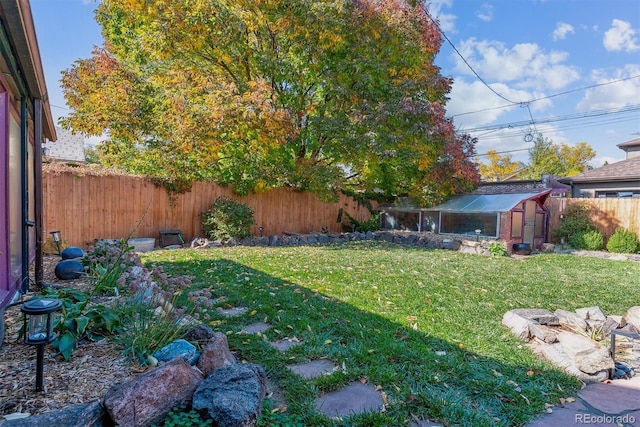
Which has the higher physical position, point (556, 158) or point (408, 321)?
point (556, 158)

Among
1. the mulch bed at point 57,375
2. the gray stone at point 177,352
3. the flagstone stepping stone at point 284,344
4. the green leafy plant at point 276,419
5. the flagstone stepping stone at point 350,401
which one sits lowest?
the flagstone stepping stone at point 350,401

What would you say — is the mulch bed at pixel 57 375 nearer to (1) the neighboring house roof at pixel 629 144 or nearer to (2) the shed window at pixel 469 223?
(2) the shed window at pixel 469 223

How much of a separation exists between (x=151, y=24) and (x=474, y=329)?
9530mm

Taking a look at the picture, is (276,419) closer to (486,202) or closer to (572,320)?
(572,320)

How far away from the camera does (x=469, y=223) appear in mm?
10805

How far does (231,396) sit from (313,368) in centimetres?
90

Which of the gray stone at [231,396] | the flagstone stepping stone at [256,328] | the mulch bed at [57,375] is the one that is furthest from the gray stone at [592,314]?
the mulch bed at [57,375]

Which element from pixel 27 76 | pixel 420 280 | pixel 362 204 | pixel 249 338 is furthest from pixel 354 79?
pixel 249 338

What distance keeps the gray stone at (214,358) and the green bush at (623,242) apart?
1156cm

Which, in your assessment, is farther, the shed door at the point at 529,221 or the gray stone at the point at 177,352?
the shed door at the point at 529,221

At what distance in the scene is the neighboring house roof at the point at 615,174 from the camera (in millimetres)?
13805

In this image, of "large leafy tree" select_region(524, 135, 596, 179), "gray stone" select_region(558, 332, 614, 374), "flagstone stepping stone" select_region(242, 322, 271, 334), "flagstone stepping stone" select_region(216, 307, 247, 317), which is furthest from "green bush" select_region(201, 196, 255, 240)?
"large leafy tree" select_region(524, 135, 596, 179)

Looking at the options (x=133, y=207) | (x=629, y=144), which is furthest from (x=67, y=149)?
(x=629, y=144)

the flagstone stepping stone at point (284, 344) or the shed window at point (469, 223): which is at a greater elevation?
the shed window at point (469, 223)
